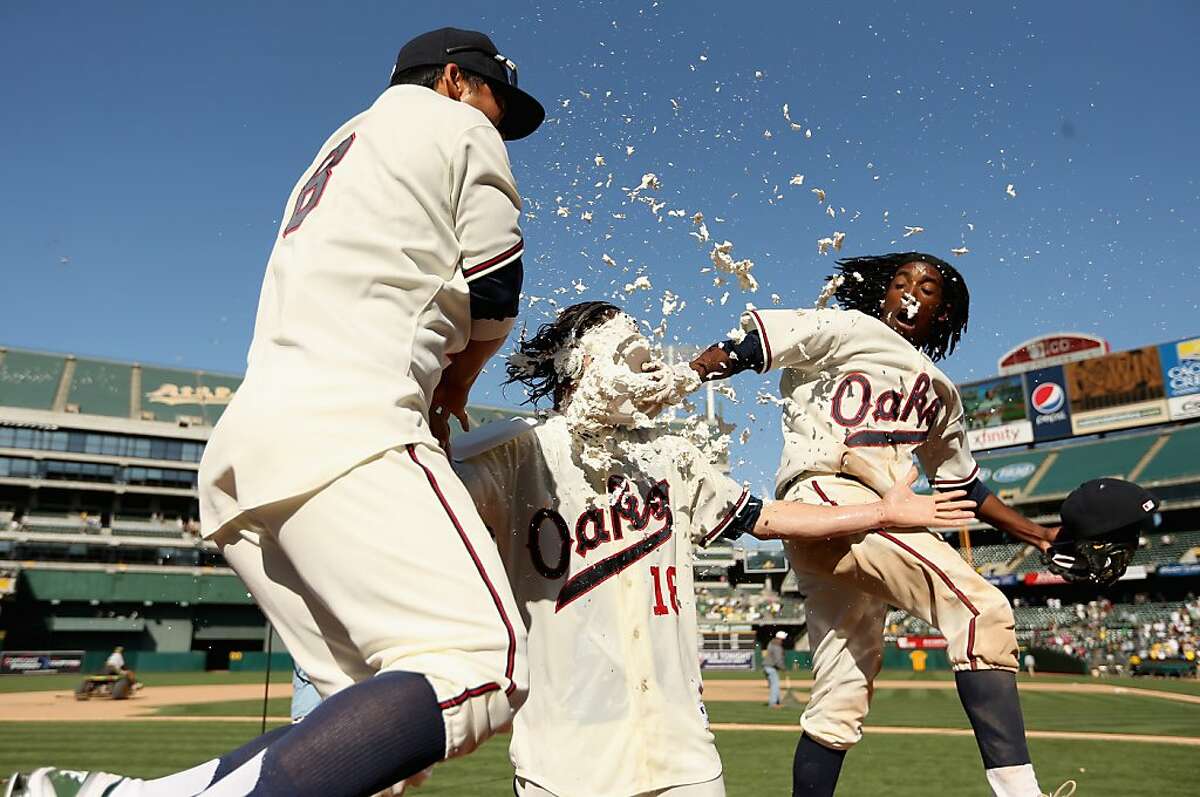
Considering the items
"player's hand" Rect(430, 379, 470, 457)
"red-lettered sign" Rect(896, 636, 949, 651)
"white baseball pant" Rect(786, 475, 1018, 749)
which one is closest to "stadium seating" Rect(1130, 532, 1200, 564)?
"red-lettered sign" Rect(896, 636, 949, 651)

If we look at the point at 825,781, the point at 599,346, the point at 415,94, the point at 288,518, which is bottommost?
the point at 825,781

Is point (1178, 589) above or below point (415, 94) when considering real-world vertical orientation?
below

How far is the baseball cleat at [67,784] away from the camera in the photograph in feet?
5.08

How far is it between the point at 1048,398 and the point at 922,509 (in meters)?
44.4

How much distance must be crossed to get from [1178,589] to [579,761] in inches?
1620

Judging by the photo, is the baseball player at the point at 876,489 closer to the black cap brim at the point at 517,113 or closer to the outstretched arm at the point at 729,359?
the outstretched arm at the point at 729,359

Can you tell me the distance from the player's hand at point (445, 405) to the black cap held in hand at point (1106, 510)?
251 cm

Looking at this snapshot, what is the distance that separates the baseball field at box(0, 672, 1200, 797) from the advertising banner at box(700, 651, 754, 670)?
1240 cm

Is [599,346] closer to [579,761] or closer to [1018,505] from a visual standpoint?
[579,761]

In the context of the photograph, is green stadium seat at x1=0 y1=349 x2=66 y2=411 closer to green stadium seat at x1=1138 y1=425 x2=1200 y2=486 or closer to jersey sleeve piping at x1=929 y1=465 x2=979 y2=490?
jersey sleeve piping at x1=929 y1=465 x2=979 y2=490

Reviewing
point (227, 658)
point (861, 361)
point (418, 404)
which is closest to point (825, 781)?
point (861, 361)

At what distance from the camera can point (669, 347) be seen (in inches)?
113

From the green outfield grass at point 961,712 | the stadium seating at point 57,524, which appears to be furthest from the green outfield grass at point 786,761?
the stadium seating at point 57,524

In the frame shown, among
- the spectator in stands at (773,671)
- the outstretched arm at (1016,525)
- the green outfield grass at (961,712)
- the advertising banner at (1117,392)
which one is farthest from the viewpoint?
the advertising banner at (1117,392)
